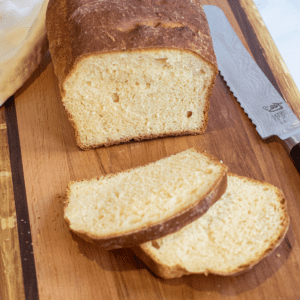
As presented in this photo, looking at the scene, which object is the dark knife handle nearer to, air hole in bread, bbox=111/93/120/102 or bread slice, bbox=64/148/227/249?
bread slice, bbox=64/148/227/249

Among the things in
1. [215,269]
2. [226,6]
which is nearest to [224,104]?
[226,6]

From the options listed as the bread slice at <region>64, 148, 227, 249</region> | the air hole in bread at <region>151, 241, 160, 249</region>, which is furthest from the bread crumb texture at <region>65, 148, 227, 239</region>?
the air hole in bread at <region>151, 241, 160, 249</region>

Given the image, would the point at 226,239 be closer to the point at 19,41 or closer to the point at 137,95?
the point at 137,95

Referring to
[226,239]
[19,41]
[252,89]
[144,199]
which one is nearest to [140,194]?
[144,199]

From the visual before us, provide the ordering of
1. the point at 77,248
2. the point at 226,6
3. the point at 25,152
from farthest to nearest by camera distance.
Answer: the point at 226,6, the point at 25,152, the point at 77,248

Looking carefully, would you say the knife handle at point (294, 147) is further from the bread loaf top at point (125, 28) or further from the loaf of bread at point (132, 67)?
the bread loaf top at point (125, 28)

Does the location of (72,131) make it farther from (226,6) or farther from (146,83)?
(226,6)
